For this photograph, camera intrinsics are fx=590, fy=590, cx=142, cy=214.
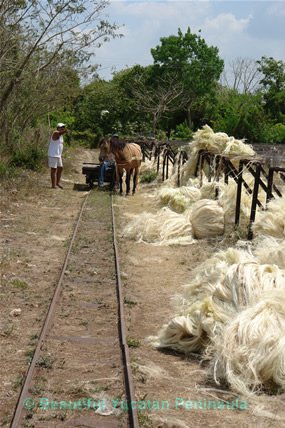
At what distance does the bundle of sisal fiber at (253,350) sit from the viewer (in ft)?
16.2

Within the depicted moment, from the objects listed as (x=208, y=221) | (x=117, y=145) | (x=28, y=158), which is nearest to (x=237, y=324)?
(x=208, y=221)

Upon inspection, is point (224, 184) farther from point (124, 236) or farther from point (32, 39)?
point (32, 39)

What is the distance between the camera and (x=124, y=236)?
11633 mm

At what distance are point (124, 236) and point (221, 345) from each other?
648 centimetres

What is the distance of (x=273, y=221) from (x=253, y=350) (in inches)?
177

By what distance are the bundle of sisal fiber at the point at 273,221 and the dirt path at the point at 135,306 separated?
116 cm

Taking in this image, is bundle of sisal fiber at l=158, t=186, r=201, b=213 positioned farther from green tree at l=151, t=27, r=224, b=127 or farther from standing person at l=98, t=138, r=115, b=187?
green tree at l=151, t=27, r=224, b=127

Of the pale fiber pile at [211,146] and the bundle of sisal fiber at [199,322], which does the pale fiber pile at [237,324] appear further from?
the pale fiber pile at [211,146]

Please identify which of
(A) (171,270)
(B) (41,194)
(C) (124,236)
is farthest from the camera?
(B) (41,194)

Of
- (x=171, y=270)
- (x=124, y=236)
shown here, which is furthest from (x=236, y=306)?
(x=124, y=236)

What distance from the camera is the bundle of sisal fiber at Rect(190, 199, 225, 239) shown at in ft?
37.2

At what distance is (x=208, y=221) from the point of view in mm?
11367

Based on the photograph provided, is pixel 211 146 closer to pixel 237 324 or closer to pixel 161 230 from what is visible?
pixel 161 230

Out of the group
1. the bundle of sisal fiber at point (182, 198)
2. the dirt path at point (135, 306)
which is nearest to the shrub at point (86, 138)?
the dirt path at point (135, 306)
